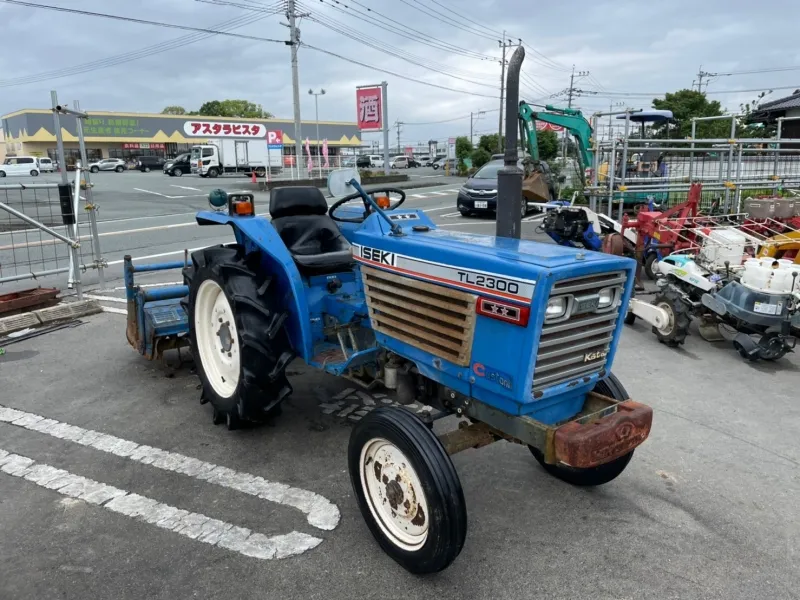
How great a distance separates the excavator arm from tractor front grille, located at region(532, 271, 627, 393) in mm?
9874

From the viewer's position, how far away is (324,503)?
3102 mm

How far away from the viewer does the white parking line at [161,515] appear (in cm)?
276

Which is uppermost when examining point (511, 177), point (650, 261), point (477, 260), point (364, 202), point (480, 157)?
point (480, 157)

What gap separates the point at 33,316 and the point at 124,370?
1.85 metres

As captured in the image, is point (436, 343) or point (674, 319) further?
point (674, 319)

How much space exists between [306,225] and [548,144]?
2939 cm

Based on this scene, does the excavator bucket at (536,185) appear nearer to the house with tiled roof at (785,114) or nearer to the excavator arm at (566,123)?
the excavator arm at (566,123)

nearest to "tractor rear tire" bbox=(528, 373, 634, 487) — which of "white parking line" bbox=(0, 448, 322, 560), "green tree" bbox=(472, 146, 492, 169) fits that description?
"white parking line" bbox=(0, 448, 322, 560)

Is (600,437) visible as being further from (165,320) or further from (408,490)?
(165,320)

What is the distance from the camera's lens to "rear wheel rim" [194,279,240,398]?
157 inches

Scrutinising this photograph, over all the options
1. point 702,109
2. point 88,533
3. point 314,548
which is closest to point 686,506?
point 314,548

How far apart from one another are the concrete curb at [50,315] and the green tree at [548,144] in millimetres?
26368

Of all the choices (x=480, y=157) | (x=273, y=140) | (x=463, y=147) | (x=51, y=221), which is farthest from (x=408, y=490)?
(x=463, y=147)

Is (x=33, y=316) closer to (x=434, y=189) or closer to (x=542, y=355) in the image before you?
(x=542, y=355)
